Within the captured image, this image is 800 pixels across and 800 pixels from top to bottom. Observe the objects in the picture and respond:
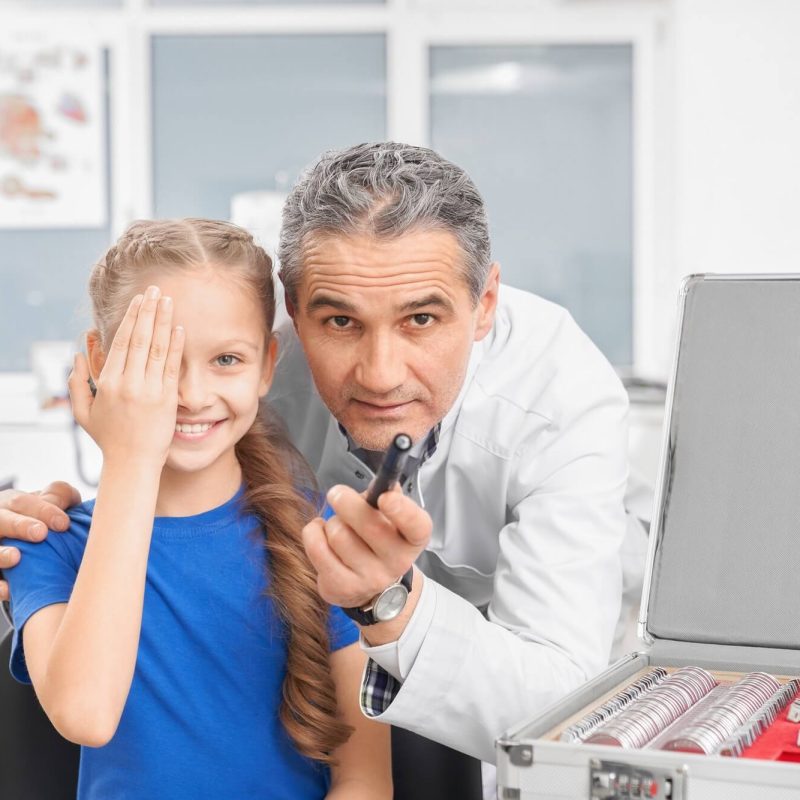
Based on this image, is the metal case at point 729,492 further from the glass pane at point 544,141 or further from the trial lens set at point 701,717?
the glass pane at point 544,141

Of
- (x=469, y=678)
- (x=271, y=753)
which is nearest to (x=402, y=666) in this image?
(x=469, y=678)

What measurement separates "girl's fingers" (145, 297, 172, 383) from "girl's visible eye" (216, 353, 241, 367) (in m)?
0.10

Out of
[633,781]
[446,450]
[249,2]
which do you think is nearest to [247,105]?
[249,2]

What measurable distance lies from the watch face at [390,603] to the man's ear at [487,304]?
0.42 metres

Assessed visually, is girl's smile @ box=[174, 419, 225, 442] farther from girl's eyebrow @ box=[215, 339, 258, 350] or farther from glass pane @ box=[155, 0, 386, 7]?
glass pane @ box=[155, 0, 386, 7]

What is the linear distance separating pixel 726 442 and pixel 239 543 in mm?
446

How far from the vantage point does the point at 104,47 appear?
13.0 feet

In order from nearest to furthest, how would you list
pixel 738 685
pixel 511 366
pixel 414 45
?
pixel 738 685 < pixel 511 366 < pixel 414 45

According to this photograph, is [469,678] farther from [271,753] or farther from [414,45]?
[414,45]

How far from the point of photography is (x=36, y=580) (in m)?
0.90

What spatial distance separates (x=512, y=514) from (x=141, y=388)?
0.53 m

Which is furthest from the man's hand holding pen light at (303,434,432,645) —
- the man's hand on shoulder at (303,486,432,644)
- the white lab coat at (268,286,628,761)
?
the white lab coat at (268,286,628,761)

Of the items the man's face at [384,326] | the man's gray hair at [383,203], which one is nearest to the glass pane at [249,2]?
the man's gray hair at [383,203]

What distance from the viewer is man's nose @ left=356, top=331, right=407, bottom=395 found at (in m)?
0.95
